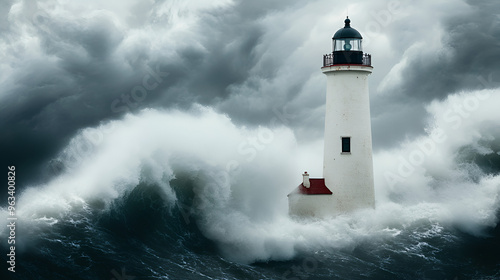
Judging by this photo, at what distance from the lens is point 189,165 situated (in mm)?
24078

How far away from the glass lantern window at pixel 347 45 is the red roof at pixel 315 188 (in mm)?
3911

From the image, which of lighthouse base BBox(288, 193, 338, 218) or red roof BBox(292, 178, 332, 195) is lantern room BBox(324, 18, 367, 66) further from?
lighthouse base BBox(288, 193, 338, 218)

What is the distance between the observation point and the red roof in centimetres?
2433

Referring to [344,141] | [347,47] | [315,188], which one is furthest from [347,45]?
[315,188]

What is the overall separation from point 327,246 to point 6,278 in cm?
900

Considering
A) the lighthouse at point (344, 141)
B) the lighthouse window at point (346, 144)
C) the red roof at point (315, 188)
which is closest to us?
the lighthouse at point (344, 141)

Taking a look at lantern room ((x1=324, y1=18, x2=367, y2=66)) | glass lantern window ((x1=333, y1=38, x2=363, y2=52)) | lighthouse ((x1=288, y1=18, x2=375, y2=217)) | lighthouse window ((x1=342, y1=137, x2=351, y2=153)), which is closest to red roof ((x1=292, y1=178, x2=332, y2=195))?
lighthouse ((x1=288, y1=18, x2=375, y2=217))

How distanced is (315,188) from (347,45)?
4.29m

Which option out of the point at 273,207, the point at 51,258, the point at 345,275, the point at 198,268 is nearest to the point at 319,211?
the point at 273,207

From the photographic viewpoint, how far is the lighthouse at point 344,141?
24.1 m

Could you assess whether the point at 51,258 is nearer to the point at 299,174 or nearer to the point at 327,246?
the point at 327,246

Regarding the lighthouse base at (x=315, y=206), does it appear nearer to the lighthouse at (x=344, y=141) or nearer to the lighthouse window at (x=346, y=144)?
the lighthouse at (x=344, y=141)

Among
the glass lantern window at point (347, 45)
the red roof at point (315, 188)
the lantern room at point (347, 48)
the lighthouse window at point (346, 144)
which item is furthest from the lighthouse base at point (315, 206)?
the glass lantern window at point (347, 45)

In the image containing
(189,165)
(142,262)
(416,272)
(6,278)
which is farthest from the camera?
(189,165)
